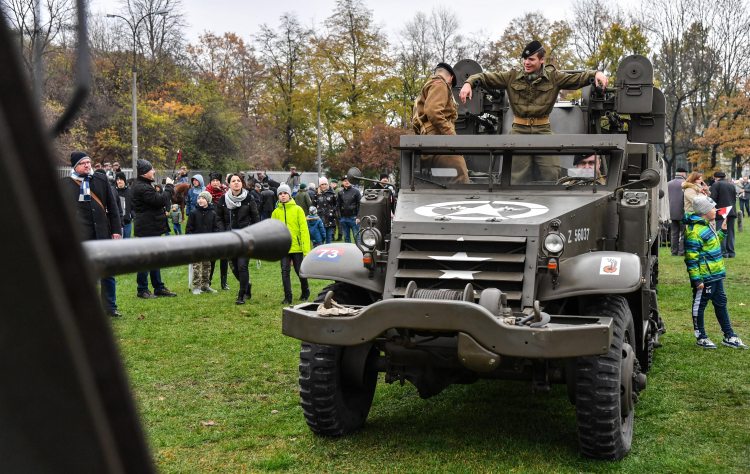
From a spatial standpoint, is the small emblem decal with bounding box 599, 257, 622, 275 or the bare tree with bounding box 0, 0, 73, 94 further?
the small emblem decal with bounding box 599, 257, 622, 275

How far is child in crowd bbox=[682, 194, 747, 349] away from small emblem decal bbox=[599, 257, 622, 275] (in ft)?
10.3

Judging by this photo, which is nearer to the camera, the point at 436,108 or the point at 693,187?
the point at 436,108

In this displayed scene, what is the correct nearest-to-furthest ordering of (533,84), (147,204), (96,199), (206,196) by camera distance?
(533,84), (96,199), (147,204), (206,196)

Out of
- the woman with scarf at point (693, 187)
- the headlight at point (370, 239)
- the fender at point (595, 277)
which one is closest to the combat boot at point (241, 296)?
the headlight at point (370, 239)

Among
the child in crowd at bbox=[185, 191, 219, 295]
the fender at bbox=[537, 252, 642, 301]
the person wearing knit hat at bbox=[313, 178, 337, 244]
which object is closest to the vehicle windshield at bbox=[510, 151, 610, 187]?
the fender at bbox=[537, 252, 642, 301]

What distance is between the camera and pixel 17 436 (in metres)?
0.55

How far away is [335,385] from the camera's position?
5215mm

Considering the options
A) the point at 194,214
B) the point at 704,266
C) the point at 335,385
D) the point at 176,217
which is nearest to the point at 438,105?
the point at 335,385

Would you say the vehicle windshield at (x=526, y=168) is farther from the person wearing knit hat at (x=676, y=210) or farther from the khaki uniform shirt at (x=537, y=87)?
the person wearing knit hat at (x=676, y=210)

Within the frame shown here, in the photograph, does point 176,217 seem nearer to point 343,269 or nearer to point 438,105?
point 438,105

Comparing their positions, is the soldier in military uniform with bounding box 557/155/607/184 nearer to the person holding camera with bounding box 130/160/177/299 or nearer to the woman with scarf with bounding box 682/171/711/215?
the person holding camera with bounding box 130/160/177/299

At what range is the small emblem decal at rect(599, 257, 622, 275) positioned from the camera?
4984 millimetres

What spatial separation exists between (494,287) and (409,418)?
1438mm

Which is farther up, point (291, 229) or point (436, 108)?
point (436, 108)
